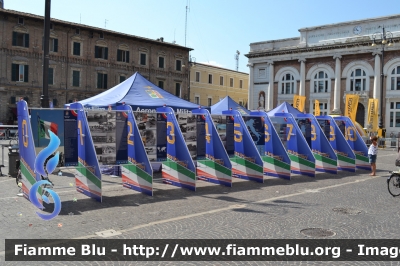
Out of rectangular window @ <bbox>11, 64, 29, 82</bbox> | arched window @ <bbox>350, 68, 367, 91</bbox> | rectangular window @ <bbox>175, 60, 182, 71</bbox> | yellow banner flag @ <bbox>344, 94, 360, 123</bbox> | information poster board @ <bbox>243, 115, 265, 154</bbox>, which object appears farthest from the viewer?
rectangular window @ <bbox>175, 60, 182, 71</bbox>

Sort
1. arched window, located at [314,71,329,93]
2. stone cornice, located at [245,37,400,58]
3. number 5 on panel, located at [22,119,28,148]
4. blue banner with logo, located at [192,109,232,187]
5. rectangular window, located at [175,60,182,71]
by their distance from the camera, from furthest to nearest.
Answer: rectangular window, located at [175,60,182,71] → arched window, located at [314,71,329,93] → stone cornice, located at [245,37,400,58] → blue banner with logo, located at [192,109,232,187] → number 5 on panel, located at [22,119,28,148]

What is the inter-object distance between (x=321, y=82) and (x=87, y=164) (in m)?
39.8

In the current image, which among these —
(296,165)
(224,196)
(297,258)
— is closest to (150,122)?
(224,196)

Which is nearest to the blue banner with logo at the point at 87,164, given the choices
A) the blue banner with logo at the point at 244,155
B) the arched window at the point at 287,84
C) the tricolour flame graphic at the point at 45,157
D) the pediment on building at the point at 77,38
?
the tricolour flame graphic at the point at 45,157

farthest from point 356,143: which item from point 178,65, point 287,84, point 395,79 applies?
point 178,65

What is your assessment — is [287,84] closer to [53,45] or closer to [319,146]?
[53,45]

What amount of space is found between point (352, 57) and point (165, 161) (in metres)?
36.3

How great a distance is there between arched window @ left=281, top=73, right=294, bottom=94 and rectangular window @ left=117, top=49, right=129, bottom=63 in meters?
19.6

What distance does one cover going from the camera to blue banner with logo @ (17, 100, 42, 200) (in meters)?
8.59

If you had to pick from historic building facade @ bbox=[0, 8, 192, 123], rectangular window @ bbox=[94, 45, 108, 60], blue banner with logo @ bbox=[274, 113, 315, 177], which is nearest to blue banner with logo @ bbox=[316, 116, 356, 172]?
blue banner with logo @ bbox=[274, 113, 315, 177]

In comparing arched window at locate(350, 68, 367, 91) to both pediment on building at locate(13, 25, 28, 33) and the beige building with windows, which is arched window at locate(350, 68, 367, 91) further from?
pediment on building at locate(13, 25, 28, 33)

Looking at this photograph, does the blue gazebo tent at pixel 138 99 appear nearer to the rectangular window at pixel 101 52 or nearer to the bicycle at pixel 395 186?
the bicycle at pixel 395 186

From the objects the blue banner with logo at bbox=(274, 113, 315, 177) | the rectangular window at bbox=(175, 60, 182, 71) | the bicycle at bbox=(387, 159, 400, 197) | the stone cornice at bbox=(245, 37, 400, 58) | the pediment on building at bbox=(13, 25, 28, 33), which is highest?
the stone cornice at bbox=(245, 37, 400, 58)

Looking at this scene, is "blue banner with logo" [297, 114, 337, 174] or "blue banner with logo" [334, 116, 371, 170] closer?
"blue banner with logo" [297, 114, 337, 174]
